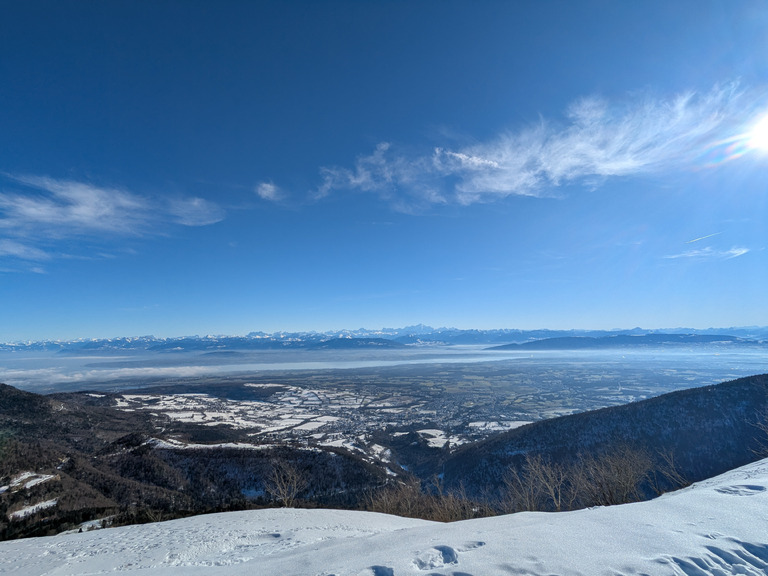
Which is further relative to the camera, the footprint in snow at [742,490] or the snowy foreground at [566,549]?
the footprint in snow at [742,490]

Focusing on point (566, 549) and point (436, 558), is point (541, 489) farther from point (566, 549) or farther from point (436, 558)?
point (436, 558)

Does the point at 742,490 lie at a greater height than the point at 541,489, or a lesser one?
greater

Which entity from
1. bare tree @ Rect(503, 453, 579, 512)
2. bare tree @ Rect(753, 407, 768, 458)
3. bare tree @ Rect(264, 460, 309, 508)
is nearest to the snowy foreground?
bare tree @ Rect(503, 453, 579, 512)

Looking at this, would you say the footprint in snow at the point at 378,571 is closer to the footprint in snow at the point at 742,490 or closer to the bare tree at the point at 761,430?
the footprint in snow at the point at 742,490

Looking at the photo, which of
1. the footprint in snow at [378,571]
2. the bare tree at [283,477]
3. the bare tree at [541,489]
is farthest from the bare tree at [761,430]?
the bare tree at [283,477]

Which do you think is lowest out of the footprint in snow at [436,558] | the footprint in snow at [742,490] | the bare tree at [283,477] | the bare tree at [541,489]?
the bare tree at [283,477]

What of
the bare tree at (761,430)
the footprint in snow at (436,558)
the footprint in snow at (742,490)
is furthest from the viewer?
the bare tree at (761,430)

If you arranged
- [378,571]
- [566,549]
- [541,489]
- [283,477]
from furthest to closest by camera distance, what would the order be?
[283,477] → [541,489] → [566,549] → [378,571]

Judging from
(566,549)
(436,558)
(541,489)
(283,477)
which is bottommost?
(283,477)

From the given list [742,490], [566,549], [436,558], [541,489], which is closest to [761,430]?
[541,489]

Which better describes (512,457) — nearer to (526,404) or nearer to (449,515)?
(449,515)

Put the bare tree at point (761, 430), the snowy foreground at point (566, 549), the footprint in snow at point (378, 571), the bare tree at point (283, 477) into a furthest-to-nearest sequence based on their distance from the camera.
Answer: the bare tree at point (283, 477)
the bare tree at point (761, 430)
the footprint in snow at point (378, 571)
the snowy foreground at point (566, 549)

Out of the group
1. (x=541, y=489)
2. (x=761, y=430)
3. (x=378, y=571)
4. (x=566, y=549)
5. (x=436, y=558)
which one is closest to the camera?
(x=378, y=571)

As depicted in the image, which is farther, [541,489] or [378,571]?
[541,489]
